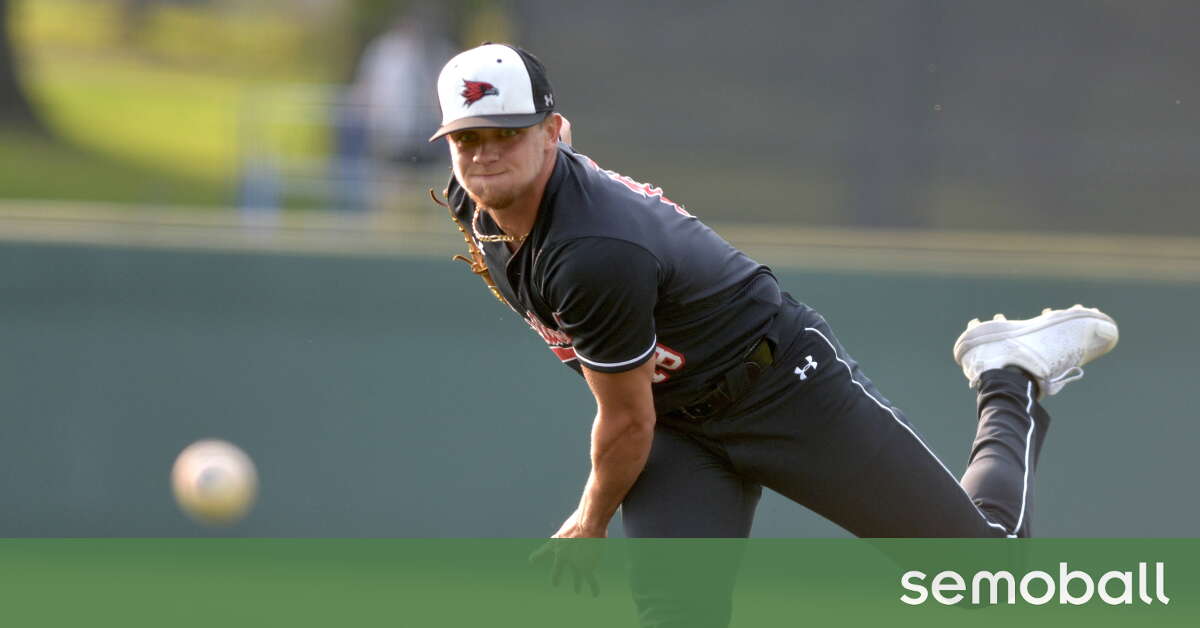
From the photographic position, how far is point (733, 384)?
14.8ft

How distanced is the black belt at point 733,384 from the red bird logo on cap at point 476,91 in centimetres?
111

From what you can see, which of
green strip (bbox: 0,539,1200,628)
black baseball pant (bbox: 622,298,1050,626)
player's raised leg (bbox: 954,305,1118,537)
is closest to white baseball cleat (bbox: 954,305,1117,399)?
player's raised leg (bbox: 954,305,1118,537)

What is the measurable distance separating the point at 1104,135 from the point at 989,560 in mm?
3232

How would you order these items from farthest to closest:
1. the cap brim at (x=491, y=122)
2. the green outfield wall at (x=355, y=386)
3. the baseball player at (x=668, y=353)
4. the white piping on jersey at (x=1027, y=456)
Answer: the green outfield wall at (x=355, y=386) < the white piping on jersey at (x=1027, y=456) < the baseball player at (x=668, y=353) < the cap brim at (x=491, y=122)

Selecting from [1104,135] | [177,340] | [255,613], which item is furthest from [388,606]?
[1104,135]

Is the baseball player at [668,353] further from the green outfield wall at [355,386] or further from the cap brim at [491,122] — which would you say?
the green outfield wall at [355,386]

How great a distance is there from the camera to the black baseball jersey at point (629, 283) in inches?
161

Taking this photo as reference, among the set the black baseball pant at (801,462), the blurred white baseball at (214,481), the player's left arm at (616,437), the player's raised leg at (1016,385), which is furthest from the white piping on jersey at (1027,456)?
the blurred white baseball at (214,481)

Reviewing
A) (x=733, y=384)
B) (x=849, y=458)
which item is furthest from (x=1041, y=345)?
(x=733, y=384)

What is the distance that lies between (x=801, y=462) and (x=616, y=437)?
620 mm

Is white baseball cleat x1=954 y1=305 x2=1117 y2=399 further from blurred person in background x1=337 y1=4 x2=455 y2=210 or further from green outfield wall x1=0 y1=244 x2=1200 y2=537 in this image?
blurred person in background x1=337 y1=4 x2=455 y2=210

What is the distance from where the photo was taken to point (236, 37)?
7.85m

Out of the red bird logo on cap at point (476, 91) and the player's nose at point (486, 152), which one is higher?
the red bird logo on cap at point (476, 91)

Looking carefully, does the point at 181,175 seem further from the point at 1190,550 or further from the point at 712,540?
the point at 1190,550
